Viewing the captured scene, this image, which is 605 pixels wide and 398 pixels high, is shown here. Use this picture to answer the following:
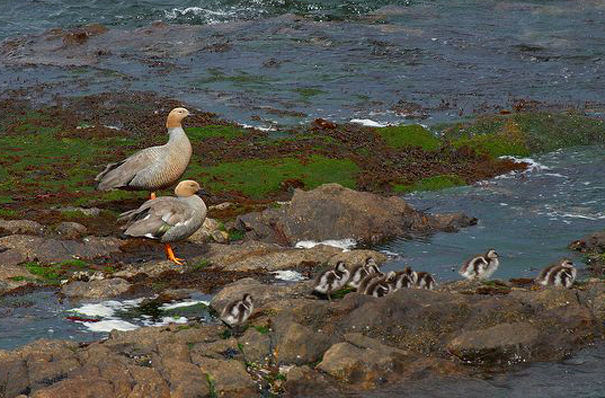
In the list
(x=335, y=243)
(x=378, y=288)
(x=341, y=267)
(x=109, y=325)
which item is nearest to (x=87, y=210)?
(x=335, y=243)

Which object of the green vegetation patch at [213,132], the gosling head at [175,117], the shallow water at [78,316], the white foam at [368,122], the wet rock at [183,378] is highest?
the gosling head at [175,117]

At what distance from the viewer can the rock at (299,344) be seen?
14.3 m

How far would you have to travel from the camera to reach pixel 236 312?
1493 centimetres

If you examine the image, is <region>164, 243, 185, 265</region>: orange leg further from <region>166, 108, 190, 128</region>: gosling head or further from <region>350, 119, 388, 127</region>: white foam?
<region>350, 119, 388, 127</region>: white foam

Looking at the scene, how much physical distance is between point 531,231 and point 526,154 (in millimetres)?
7032

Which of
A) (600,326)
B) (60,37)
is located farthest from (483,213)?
(60,37)

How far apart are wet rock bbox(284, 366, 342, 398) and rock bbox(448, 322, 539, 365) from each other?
2.03 meters

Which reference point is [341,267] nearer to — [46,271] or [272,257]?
[272,257]

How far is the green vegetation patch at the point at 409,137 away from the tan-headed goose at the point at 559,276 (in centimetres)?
1237

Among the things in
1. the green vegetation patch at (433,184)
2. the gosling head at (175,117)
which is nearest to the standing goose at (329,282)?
the gosling head at (175,117)

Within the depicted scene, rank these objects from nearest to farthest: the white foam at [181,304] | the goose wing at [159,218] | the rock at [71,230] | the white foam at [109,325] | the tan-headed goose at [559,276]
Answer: the white foam at [109,325] < the white foam at [181,304] < the tan-headed goose at [559,276] < the goose wing at [159,218] < the rock at [71,230]

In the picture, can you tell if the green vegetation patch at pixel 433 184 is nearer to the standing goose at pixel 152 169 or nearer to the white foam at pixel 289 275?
the standing goose at pixel 152 169

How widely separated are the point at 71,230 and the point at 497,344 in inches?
391

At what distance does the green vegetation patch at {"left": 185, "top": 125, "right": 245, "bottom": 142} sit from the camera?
30.2 metres
